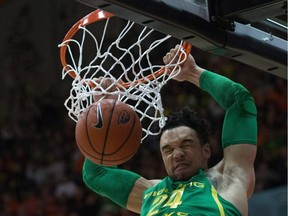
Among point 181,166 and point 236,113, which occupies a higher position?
A: point 236,113

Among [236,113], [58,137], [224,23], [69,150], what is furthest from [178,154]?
[58,137]

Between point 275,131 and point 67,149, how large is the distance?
200cm

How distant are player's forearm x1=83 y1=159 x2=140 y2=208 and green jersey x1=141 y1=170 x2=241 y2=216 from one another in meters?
0.19

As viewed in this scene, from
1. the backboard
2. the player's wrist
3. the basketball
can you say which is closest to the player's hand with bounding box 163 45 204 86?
the player's wrist

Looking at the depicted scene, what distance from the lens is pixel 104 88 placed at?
326 centimetres

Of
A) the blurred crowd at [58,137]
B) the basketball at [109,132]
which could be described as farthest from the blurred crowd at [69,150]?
the basketball at [109,132]

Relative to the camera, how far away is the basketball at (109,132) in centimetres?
300

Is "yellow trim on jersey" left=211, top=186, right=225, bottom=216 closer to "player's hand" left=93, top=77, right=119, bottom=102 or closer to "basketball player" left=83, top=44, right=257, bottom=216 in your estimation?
"basketball player" left=83, top=44, right=257, bottom=216

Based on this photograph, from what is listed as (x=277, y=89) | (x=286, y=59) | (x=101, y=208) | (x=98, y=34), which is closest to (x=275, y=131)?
(x=277, y=89)

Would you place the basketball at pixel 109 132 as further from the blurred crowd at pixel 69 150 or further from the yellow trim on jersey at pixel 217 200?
the blurred crowd at pixel 69 150

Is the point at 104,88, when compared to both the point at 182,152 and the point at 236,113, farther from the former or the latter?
the point at 236,113

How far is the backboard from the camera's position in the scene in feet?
9.00

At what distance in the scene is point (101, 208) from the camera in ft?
21.9

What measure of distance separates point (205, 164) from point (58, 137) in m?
4.15
